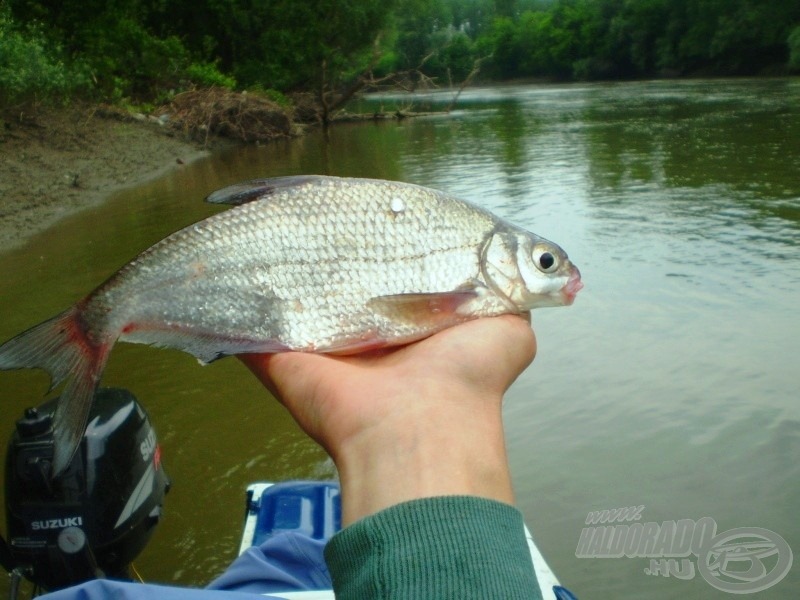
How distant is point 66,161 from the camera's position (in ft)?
54.7

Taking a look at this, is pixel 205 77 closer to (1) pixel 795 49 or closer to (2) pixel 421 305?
(2) pixel 421 305

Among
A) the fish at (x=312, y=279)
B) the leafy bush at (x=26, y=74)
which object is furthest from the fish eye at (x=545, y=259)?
the leafy bush at (x=26, y=74)

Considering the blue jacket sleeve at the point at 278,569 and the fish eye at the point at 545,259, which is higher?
the fish eye at the point at 545,259

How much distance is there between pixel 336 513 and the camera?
13.6ft

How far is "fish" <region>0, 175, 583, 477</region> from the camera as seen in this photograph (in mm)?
2619

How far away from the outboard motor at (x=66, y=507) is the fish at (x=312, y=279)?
87cm

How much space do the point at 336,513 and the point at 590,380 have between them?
3.20 m

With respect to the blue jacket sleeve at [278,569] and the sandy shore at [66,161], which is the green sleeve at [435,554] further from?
the sandy shore at [66,161]

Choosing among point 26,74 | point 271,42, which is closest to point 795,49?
point 271,42

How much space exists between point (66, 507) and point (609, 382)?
4519 millimetres

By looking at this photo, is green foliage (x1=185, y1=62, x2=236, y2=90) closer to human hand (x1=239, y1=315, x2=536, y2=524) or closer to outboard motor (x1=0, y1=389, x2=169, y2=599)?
outboard motor (x1=0, y1=389, x2=169, y2=599)

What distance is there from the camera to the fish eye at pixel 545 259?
2.79 meters

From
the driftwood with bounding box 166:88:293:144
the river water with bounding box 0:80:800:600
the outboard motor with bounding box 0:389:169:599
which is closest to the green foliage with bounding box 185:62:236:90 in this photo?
the driftwood with bounding box 166:88:293:144

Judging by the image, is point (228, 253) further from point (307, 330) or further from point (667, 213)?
point (667, 213)
